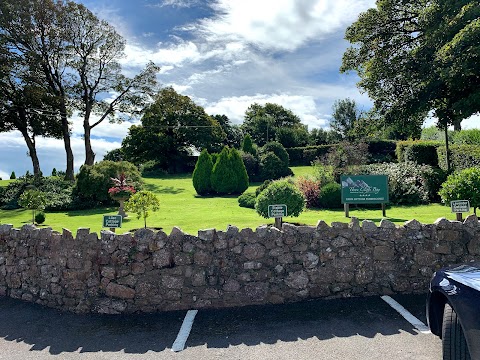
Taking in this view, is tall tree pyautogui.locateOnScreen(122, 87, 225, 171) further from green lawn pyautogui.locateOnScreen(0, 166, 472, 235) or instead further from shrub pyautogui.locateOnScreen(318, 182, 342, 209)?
shrub pyautogui.locateOnScreen(318, 182, 342, 209)

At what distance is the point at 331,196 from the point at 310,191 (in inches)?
43.3

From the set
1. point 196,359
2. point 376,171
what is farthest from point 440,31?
point 196,359

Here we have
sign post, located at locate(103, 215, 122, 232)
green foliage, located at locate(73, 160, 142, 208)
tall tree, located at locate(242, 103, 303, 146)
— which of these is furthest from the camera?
tall tree, located at locate(242, 103, 303, 146)

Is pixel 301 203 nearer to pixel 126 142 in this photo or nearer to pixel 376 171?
pixel 376 171

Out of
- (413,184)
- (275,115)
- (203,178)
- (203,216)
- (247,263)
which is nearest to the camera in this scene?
(247,263)

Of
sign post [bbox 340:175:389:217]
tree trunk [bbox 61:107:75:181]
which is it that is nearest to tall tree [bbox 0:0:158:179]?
tree trunk [bbox 61:107:75:181]

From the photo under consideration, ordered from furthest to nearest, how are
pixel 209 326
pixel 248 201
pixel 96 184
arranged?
pixel 96 184, pixel 248 201, pixel 209 326

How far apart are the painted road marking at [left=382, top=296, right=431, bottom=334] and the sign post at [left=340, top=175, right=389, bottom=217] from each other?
698 centimetres

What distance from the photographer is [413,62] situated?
1802 centimetres

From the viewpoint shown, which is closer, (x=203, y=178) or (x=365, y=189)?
(x=365, y=189)

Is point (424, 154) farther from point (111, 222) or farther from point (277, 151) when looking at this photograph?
point (111, 222)

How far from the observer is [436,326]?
3.81m

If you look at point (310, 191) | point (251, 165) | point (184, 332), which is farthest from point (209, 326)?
point (251, 165)

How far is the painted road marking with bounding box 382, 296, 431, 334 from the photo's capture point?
4.59 metres
